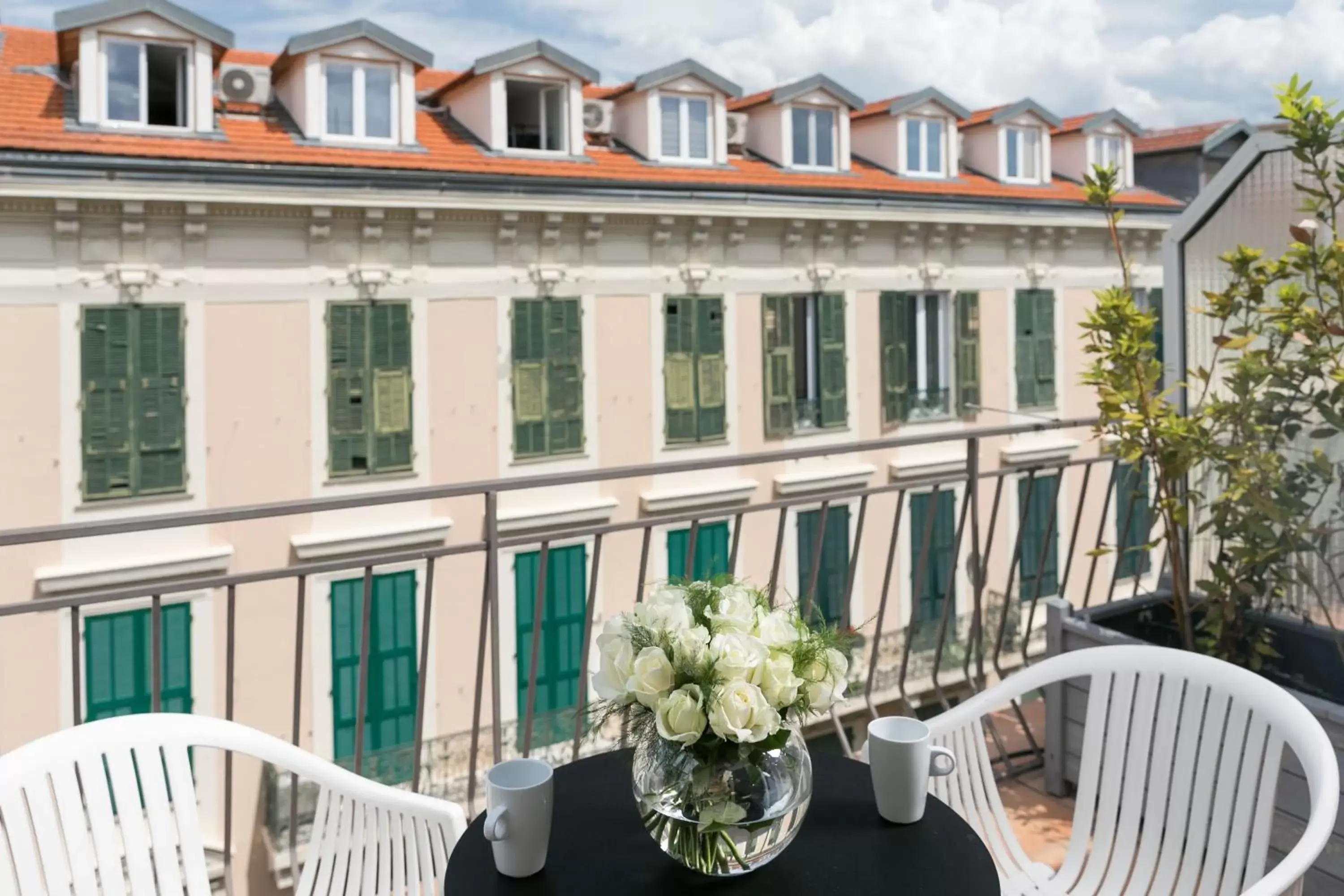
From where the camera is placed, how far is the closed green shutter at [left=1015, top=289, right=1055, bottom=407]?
14.1m

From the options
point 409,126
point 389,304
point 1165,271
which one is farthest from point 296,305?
point 1165,271

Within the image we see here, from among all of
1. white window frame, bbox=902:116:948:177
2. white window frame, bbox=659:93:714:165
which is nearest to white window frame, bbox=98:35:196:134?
white window frame, bbox=659:93:714:165

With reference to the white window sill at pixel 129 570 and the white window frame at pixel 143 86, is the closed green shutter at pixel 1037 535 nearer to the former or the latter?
the white window sill at pixel 129 570

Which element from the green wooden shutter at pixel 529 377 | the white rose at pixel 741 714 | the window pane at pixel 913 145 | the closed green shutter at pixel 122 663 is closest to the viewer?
the white rose at pixel 741 714

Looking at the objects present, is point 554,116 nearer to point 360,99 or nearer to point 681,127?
point 681,127

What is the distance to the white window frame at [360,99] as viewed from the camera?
10047mm

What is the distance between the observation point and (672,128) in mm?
11820

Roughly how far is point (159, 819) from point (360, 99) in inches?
378

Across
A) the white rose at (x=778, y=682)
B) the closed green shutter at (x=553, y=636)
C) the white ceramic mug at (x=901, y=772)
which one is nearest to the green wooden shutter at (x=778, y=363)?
the closed green shutter at (x=553, y=636)

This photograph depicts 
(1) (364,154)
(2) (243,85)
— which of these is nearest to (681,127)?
(1) (364,154)

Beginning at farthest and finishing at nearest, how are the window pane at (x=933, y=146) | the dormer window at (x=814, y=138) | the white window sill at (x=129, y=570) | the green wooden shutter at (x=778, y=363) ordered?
the window pane at (x=933, y=146) < the dormer window at (x=814, y=138) < the green wooden shutter at (x=778, y=363) < the white window sill at (x=129, y=570)

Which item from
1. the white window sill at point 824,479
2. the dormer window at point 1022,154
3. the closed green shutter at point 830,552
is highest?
the dormer window at point 1022,154

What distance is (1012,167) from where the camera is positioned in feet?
46.5

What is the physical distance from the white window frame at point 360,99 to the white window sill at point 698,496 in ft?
14.2
